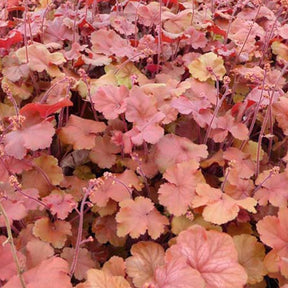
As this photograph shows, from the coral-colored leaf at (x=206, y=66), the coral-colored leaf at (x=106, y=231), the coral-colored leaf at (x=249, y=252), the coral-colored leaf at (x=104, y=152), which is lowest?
the coral-colored leaf at (x=106, y=231)

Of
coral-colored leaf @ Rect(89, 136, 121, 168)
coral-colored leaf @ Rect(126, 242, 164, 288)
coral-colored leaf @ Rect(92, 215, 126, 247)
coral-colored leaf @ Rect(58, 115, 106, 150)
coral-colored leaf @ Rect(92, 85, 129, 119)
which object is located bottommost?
coral-colored leaf @ Rect(92, 215, 126, 247)

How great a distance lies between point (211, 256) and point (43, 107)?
Result: 2.41 feet

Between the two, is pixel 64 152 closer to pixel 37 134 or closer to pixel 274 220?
pixel 37 134

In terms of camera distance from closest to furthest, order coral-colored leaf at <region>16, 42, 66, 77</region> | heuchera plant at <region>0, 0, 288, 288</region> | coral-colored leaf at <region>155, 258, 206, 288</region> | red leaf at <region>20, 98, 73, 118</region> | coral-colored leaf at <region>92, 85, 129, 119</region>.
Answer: coral-colored leaf at <region>155, 258, 206, 288</region>
heuchera plant at <region>0, 0, 288, 288</region>
red leaf at <region>20, 98, 73, 118</region>
coral-colored leaf at <region>92, 85, 129, 119</region>
coral-colored leaf at <region>16, 42, 66, 77</region>

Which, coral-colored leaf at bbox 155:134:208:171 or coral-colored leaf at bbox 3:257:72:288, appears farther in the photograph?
coral-colored leaf at bbox 155:134:208:171

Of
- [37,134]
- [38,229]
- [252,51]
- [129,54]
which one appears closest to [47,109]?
[37,134]

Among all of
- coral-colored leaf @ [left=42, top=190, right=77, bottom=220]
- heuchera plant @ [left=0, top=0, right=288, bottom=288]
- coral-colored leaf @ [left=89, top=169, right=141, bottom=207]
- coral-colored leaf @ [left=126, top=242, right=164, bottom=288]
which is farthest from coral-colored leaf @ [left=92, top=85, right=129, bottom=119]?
coral-colored leaf @ [left=126, top=242, right=164, bottom=288]

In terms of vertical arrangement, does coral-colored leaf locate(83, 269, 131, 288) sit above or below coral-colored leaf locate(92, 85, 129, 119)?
below

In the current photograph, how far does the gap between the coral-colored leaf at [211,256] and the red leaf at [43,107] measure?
1.95 feet

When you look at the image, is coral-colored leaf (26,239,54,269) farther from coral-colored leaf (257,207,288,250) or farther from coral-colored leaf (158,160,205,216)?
coral-colored leaf (257,207,288,250)

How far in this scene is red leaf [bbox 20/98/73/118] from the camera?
143 cm

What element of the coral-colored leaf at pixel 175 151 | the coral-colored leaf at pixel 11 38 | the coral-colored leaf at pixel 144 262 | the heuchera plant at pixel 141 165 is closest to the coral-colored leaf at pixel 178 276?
the heuchera plant at pixel 141 165

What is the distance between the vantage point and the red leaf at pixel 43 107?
1.43m

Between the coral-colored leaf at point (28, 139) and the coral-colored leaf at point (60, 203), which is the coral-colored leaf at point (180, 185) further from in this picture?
the coral-colored leaf at point (28, 139)
